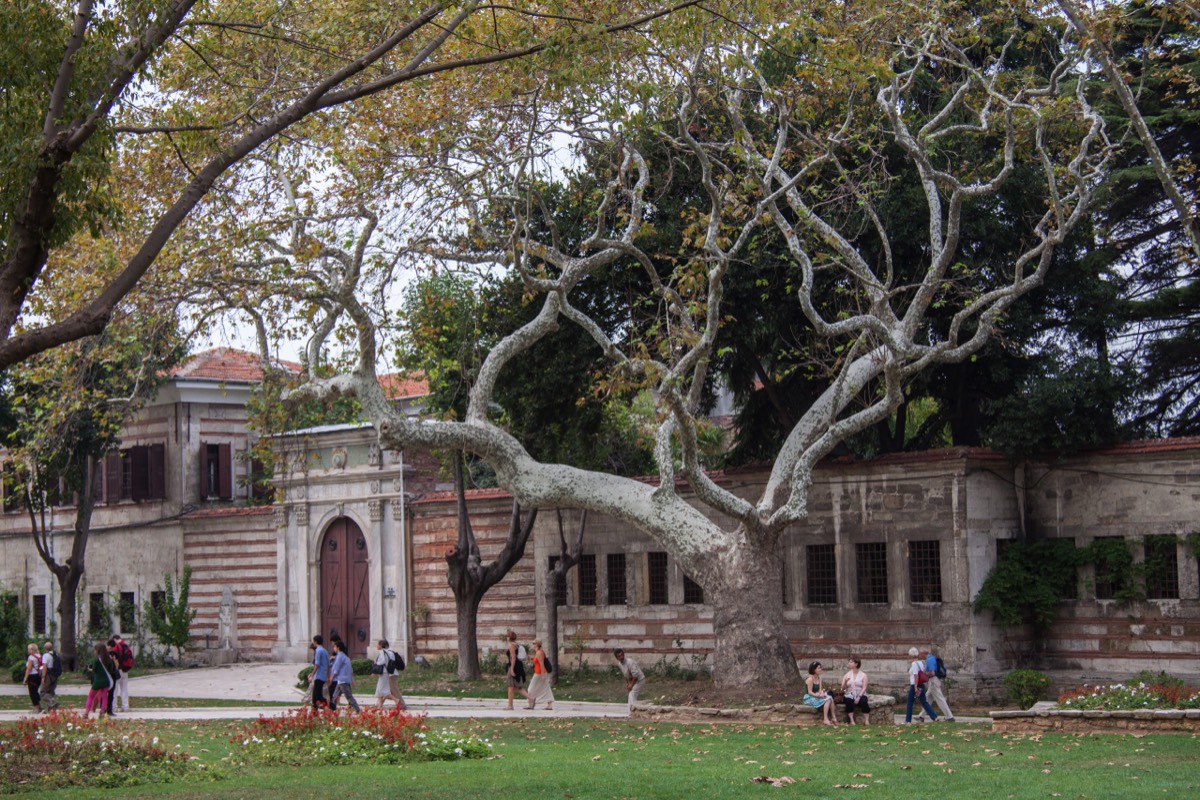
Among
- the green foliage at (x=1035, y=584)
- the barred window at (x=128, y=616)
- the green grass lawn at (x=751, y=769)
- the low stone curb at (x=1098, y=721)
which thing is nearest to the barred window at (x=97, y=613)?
the barred window at (x=128, y=616)

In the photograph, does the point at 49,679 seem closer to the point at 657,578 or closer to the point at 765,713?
the point at 657,578

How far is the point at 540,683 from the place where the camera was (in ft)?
84.5

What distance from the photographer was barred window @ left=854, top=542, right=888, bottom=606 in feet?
89.3

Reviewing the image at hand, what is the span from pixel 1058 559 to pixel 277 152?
15.4 m

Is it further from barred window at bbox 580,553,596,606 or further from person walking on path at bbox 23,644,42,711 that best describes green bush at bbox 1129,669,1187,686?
person walking on path at bbox 23,644,42,711

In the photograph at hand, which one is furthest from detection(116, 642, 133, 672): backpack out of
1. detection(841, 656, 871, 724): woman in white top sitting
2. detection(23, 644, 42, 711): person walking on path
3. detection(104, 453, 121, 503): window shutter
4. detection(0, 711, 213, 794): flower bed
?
detection(104, 453, 121, 503): window shutter

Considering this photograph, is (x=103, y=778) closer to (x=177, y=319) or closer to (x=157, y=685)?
(x=177, y=319)

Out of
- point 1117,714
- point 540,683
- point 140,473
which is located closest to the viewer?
point 1117,714

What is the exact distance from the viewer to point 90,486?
3738 cm

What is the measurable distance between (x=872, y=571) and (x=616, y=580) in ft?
21.1

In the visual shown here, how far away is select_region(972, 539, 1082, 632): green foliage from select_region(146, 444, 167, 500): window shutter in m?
24.5

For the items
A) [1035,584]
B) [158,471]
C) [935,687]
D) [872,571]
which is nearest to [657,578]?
[872,571]

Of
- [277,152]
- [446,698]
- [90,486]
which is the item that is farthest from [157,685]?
A: [277,152]

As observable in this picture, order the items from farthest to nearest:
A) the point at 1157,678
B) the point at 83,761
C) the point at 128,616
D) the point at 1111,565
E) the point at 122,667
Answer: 1. the point at 128,616
2. the point at 122,667
3. the point at 1111,565
4. the point at 1157,678
5. the point at 83,761
